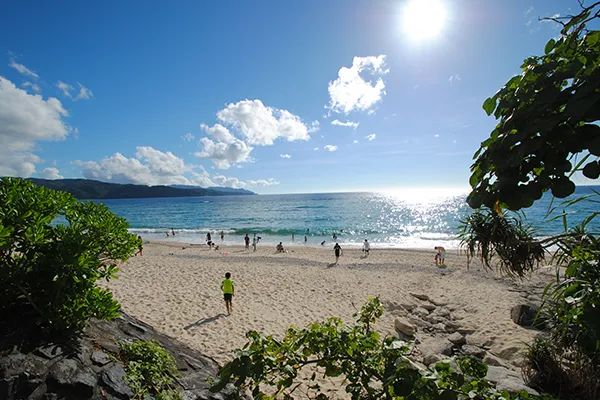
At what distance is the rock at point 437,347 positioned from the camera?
682cm

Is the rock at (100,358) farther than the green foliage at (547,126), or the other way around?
the rock at (100,358)

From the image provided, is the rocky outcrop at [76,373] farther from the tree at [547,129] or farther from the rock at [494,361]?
the rock at [494,361]

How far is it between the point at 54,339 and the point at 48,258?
3.72 ft

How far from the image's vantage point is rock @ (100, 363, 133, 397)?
3611 mm

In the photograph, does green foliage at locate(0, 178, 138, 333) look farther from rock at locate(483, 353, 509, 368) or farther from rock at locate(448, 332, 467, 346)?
rock at locate(448, 332, 467, 346)

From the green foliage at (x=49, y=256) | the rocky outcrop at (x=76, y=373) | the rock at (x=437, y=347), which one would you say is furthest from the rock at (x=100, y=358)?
the rock at (x=437, y=347)

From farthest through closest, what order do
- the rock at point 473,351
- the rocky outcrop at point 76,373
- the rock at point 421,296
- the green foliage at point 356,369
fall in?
the rock at point 421,296
the rock at point 473,351
the rocky outcrop at point 76,373
the green foliage at point 356,369

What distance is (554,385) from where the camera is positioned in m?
4.88

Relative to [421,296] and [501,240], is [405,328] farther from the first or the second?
[501,240]

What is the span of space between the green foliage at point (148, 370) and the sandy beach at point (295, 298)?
7.56ft

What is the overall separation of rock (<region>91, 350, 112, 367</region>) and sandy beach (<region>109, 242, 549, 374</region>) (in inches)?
118

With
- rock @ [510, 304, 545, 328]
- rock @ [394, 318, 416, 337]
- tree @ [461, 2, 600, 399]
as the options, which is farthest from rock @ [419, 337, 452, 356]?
tree @ [461, 2, 600, 399]

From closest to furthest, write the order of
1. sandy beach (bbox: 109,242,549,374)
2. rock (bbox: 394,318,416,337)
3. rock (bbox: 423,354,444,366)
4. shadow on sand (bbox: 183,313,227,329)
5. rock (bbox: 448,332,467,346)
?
rock (bbox: 423,354,444,366)
rock (bbox: 448,332,467,346)
sandy beach (bbox: 109,242,549,374)
shadow on sand (bbox: 183,313,227,329)
rock (bbox: 394,318,416,337)

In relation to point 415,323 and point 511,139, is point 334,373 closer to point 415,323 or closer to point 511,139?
point 511,139
